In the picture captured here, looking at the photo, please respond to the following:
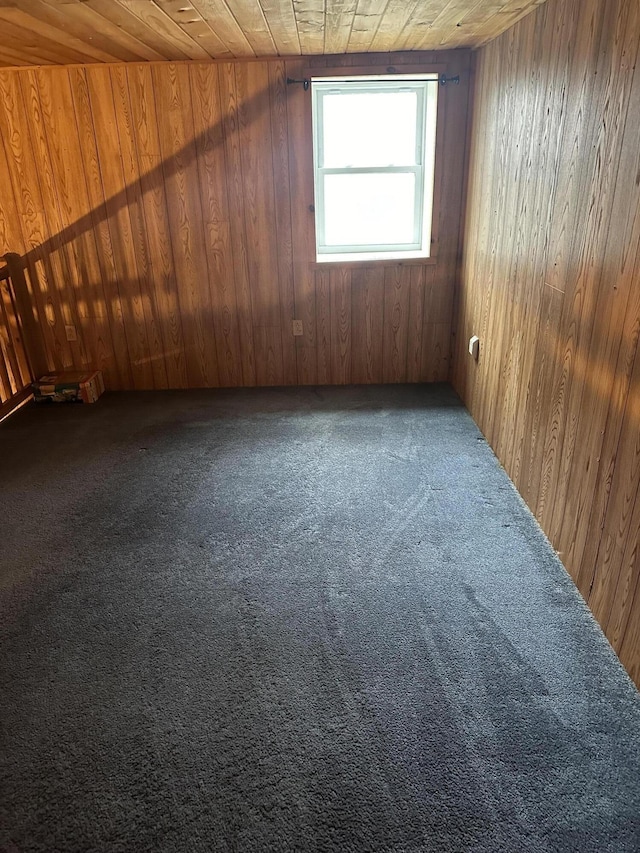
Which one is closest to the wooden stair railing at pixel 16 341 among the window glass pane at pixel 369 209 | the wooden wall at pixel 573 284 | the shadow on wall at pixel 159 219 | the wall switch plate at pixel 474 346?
the shadow on wall at pixel 159 219

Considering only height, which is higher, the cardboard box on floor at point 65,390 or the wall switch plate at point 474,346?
the wall switch plate at point 474,346

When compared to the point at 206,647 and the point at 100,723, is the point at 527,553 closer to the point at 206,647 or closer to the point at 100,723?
the point at 206,647

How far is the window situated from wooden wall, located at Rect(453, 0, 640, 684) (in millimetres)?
634

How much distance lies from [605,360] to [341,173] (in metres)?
2.57

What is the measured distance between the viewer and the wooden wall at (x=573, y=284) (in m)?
1.83

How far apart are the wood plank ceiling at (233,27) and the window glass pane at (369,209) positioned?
0.75m

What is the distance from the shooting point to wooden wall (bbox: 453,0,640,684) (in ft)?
5.99

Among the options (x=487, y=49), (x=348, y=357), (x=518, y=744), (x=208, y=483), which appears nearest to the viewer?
(x=518, y=744)

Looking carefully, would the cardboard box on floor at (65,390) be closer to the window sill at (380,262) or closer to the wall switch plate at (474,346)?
the window sill at (380,262)

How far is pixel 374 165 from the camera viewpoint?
3916 mm

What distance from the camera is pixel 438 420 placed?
3689mm

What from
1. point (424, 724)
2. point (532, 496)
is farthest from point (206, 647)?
point (532, 496)

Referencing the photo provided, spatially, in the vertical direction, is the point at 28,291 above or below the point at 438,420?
above

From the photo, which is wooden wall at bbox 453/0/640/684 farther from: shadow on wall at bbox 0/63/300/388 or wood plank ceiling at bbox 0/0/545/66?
shadow on wall at bbox 0/63/300/388
